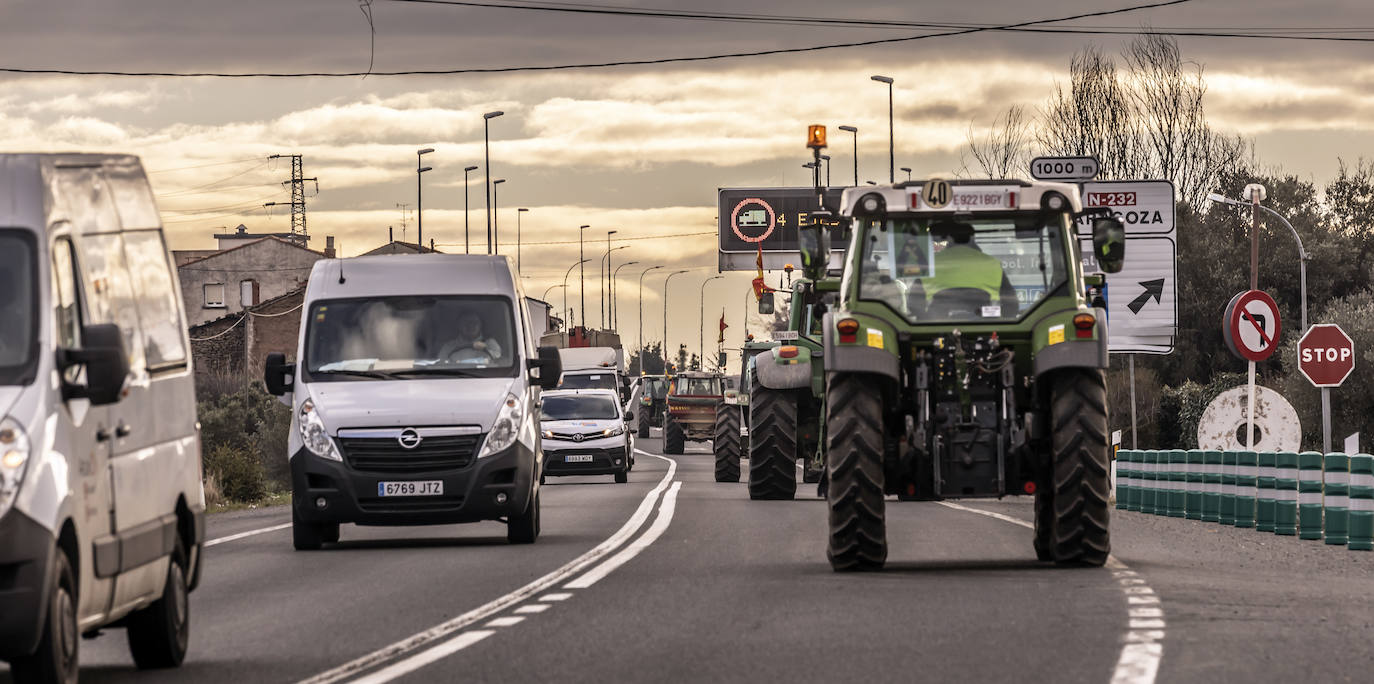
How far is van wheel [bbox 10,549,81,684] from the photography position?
9.02 m

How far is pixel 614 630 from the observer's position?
12.4 metres

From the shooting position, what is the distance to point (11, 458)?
29.1 ft

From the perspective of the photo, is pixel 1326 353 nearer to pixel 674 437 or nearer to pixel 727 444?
pixel 727 444

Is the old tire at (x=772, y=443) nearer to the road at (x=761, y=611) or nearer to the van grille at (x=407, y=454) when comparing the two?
the road at (x=761, y=611)

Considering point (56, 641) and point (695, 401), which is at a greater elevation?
point (695, 401)

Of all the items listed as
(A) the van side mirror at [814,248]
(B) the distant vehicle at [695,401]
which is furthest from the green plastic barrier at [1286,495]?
(B) the distant vehicle at [695,401]

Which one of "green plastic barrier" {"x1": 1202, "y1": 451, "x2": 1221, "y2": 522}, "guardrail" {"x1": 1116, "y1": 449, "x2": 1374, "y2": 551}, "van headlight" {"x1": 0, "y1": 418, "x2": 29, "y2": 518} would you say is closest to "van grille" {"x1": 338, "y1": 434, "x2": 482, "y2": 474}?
"guardrail" {"x1": 1116, "y1": 449, "x2": 1374, "y2": 551}

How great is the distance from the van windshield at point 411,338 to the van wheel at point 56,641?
442 inches

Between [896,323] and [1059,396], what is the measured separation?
4.40 feet

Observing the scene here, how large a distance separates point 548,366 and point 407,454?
62.1 inches

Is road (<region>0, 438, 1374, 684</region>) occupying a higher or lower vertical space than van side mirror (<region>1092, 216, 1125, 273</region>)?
lower

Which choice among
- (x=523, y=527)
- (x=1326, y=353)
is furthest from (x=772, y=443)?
(x=523, y=527)

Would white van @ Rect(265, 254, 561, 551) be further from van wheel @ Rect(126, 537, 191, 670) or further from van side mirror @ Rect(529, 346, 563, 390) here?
van wheel @ Rect(126, 537, 191, 670)

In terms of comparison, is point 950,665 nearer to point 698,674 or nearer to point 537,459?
point 698,674
